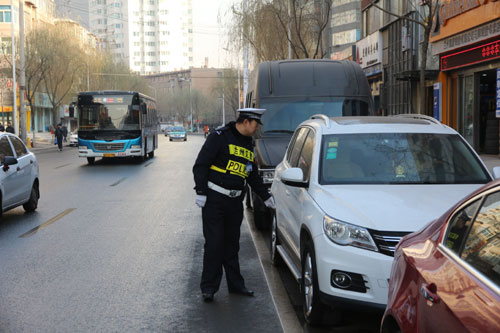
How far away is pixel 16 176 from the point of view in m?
11.6

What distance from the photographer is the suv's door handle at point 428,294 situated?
282 cm

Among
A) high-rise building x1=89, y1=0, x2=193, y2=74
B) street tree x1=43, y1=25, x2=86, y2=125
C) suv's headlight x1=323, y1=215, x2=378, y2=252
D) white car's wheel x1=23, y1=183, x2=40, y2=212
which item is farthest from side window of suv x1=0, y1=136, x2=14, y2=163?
high-rise building x1=89, y1=0, x2=193, y2=74

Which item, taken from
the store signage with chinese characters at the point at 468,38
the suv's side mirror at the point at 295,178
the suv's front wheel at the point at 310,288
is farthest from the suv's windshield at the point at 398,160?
the store signage with chinese characters at the point at 468,38

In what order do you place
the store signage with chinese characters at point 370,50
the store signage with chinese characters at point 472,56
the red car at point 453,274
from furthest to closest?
the store signage with chinese characters at point 370,50
the store signage with chinese characters at point 472,56
the red car at point 453,274

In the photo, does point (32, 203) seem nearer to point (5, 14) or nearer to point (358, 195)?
point (358, 195)

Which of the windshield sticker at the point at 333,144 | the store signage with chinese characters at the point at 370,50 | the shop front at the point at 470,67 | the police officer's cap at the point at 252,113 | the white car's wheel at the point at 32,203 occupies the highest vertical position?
the store signage with chinese characters at the point at 370,50

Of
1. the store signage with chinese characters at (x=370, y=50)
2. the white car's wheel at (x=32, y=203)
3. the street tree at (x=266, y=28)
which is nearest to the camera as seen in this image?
the white car's wheel at (x=32, y=203)

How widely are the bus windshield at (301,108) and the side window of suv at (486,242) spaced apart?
9.37m

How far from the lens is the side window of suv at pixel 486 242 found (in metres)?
2.51

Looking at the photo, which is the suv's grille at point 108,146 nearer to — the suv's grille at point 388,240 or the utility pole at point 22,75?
the utility pole at point 22,75

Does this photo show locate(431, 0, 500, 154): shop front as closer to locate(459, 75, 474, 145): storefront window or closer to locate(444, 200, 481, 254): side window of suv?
locate(459, 75, 474, 145): storefront window

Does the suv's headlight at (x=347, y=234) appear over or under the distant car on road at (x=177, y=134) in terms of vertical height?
over

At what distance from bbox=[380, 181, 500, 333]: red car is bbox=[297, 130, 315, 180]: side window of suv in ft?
9.50

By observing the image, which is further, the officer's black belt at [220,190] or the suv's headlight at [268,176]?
the suv's headlight at [268,176]
